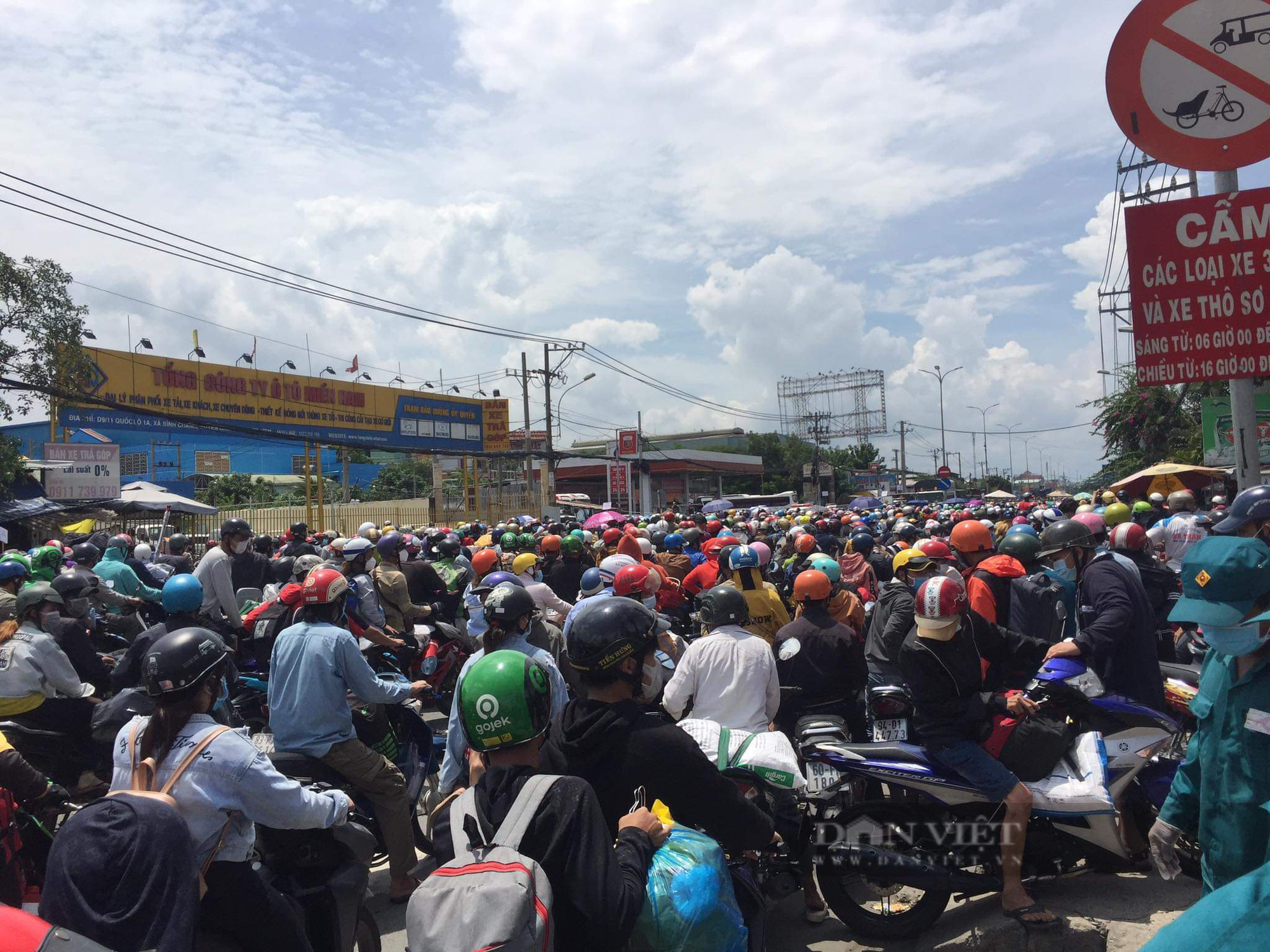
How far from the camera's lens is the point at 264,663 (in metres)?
7.42

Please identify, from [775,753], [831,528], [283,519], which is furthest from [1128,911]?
[283,519]

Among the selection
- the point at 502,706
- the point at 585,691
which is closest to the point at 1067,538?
the point at 585,691

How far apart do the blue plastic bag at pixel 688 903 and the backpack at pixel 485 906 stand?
0.41 meters

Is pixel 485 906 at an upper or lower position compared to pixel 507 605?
lower

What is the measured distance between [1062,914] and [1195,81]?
485 centimetres

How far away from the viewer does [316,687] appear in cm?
454

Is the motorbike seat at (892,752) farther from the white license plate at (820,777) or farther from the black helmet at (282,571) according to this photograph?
the black helmet at (282,571)

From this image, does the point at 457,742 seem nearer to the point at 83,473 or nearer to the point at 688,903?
the point at 688,903

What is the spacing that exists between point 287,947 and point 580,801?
148 cm

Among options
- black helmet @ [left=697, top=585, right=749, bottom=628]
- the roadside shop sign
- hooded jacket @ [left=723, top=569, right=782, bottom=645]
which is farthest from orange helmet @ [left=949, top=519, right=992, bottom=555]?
the roadside shop sign

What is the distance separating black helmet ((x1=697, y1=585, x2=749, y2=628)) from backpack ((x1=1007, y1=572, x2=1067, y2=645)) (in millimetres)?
2113

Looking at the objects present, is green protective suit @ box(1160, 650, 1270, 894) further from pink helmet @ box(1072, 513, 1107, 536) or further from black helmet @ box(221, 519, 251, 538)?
black helmet @ box(221, 519, 251, 538)

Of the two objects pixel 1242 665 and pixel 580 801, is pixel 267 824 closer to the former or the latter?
pixel 580 801

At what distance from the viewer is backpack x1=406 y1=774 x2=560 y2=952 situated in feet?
6.51
